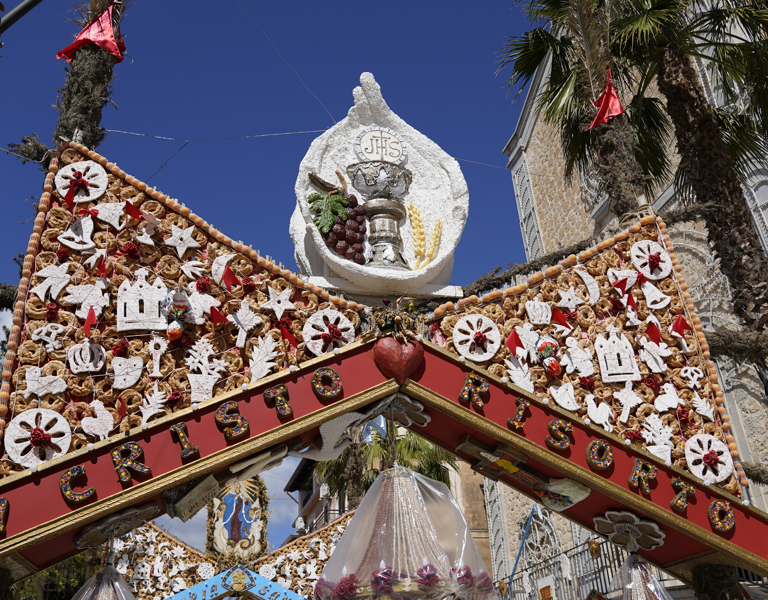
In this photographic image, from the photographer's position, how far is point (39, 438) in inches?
204

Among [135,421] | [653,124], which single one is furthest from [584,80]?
[135,421]

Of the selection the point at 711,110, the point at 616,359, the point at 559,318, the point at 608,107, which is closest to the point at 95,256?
the point at 559,318

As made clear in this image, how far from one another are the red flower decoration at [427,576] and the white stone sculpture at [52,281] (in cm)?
358

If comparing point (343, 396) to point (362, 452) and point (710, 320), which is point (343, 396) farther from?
point (710, 320)

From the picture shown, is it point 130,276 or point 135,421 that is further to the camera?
point 130,276

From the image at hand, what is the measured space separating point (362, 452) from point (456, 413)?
7608mm

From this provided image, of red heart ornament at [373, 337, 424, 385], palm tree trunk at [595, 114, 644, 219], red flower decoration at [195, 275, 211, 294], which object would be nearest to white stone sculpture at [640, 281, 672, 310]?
palm tree trunk at [595, 114, 644, 219]

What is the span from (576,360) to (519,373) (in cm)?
60

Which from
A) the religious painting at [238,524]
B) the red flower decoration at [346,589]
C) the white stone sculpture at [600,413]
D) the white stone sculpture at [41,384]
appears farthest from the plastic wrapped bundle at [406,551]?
the religious painting at [238,524]

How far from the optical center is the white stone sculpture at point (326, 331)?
613cm

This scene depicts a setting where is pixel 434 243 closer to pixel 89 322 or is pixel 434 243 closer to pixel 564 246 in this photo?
pixel 89 322

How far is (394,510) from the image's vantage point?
5805 mm

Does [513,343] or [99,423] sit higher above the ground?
[513,343]

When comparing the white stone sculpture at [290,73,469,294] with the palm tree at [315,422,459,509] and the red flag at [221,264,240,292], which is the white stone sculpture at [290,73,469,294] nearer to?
the red flag at [221,264,240,292]
